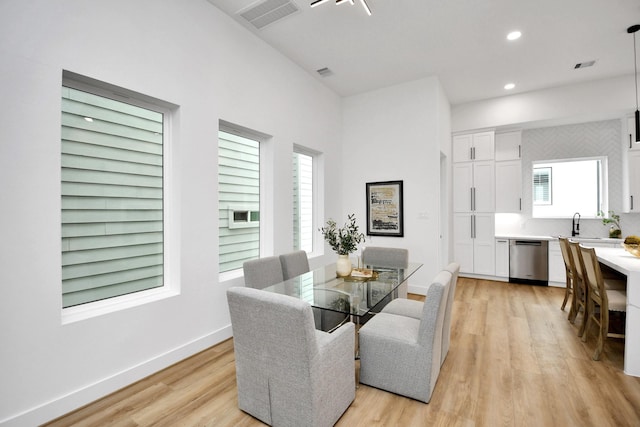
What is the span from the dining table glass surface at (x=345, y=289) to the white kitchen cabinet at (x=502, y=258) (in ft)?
10.8

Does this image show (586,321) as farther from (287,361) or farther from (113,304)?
(113,304)

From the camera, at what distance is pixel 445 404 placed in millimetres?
1934

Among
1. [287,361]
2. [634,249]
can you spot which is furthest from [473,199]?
[287,361]

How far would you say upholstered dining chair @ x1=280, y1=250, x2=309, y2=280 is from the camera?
9.75ft

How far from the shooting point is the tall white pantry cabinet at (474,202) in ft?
17.5

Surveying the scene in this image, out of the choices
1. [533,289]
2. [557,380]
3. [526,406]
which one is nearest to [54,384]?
[526,406]

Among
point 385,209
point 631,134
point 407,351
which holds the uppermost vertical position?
point 631,134

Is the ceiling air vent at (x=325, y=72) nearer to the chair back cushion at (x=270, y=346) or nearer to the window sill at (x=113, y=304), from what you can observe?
the window sill at (x=113, y=304)

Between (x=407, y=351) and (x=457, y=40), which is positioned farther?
(x=457, y=40)

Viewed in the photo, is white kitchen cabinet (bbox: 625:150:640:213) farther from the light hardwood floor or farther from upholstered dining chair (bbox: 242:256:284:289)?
upholstered dining chair (bbox: 242:256:284:289)

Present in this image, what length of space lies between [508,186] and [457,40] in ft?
9.94

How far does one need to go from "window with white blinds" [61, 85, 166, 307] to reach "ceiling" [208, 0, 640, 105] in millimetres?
1516

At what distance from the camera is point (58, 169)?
1.85m

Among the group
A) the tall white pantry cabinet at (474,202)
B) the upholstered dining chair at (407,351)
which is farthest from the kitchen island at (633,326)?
the tall white pantry cabinet at (474,202)
